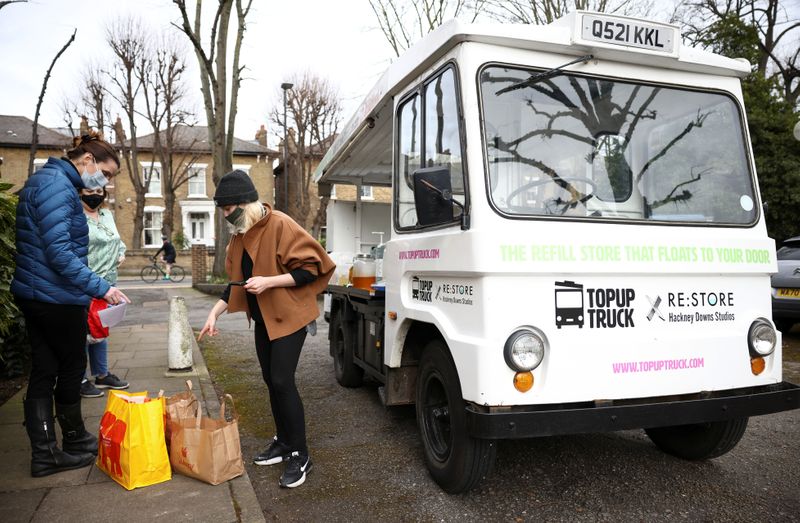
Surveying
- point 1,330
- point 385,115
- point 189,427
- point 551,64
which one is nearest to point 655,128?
point 551,64

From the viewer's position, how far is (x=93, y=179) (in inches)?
141

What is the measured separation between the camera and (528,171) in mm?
3117

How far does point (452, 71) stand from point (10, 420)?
163 inches

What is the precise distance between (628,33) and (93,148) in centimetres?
321

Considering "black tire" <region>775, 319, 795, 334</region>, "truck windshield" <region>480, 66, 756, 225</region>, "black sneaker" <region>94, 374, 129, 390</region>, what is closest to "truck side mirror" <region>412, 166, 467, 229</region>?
"truck windshield" <region>480, 66, 756, 225</region>

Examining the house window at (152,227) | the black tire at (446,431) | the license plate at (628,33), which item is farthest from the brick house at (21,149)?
the license plate at (628,33)

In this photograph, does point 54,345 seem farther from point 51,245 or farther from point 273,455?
point 273,455

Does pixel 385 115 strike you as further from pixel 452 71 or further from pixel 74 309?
pixel 74 309

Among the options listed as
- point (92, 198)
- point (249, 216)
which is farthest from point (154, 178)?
point (249, 216)

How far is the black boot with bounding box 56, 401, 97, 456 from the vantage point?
3.55 m

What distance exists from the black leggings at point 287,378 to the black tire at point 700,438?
7.90ft

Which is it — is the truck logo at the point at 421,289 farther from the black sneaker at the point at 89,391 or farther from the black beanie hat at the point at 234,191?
the black sneaker at the point at 89,391

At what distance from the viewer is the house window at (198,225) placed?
121ft

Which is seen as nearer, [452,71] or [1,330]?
[452,71]
